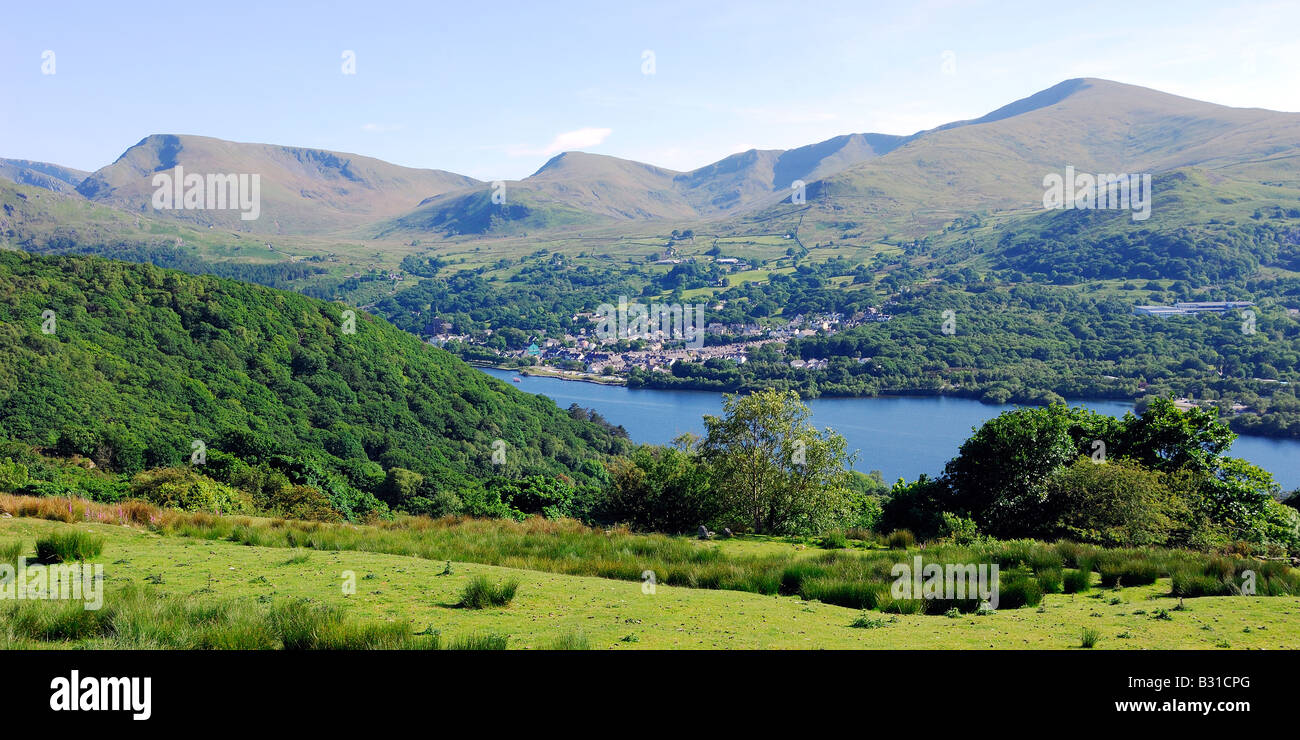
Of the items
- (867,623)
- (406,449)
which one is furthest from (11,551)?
(406,449)

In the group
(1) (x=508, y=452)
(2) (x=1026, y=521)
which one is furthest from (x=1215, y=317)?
(2) (x=1026, y=521)

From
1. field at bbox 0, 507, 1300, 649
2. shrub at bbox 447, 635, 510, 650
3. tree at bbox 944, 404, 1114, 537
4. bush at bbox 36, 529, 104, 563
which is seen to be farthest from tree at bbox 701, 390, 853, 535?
shrub at bbox 447, 635, 510, 650

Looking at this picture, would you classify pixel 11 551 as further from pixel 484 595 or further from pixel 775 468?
pixel 775 468

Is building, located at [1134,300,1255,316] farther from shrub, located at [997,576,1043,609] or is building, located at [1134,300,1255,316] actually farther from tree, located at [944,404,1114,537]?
shrub, located at [997,576,1043,609]

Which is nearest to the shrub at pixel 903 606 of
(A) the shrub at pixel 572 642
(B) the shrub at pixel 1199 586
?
(B) the shrub at pixel 1199 586

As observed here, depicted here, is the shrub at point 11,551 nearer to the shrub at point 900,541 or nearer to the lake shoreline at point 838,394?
the shrub at point 900,541
